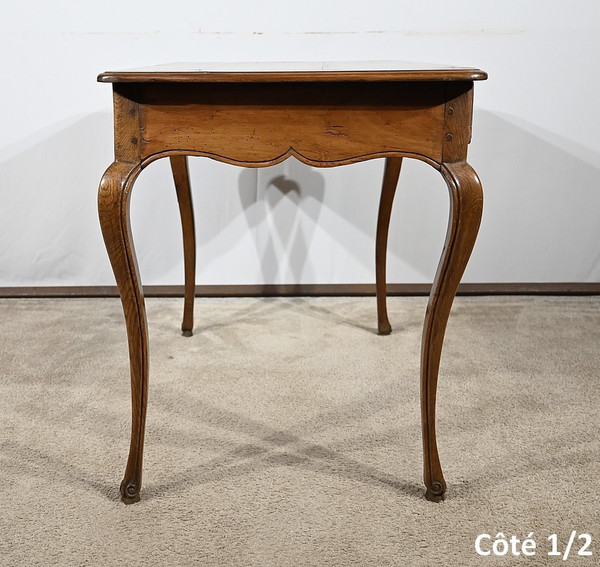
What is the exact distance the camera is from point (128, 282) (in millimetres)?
1043

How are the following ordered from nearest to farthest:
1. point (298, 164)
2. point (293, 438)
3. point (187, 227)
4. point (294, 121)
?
point (294, 121)
point (293, 438)
point (187, 227)
point (298, 164)

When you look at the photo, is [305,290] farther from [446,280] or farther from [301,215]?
[446,280]

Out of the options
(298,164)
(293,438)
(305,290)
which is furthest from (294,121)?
(305,290)

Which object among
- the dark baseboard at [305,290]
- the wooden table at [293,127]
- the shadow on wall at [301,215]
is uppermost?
the wooden table at [293,127]

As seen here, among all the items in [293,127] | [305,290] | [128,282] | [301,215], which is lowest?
[305,290]

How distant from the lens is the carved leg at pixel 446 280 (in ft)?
3.27

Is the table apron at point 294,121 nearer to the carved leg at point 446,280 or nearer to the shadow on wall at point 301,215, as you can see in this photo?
the carved leg at point 446,280

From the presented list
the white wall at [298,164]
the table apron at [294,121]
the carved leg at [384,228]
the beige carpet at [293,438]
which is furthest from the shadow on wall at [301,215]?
the table apron at [294,121]

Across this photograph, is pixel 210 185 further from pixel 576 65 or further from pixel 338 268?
pixel 576 65

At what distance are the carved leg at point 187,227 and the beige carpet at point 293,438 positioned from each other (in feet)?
0.18

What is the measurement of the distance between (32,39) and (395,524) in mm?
1552

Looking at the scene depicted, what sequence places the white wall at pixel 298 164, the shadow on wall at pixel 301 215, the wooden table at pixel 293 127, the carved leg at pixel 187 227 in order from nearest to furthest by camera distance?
the wooden table at pixel 293 127 < the carved leg at pixel 187 227 < the white wall at pixel 298 164 < the shadow on wall at pixel 301 215

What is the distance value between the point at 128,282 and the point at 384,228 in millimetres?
827

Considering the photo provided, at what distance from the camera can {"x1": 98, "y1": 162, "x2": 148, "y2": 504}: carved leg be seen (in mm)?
999
